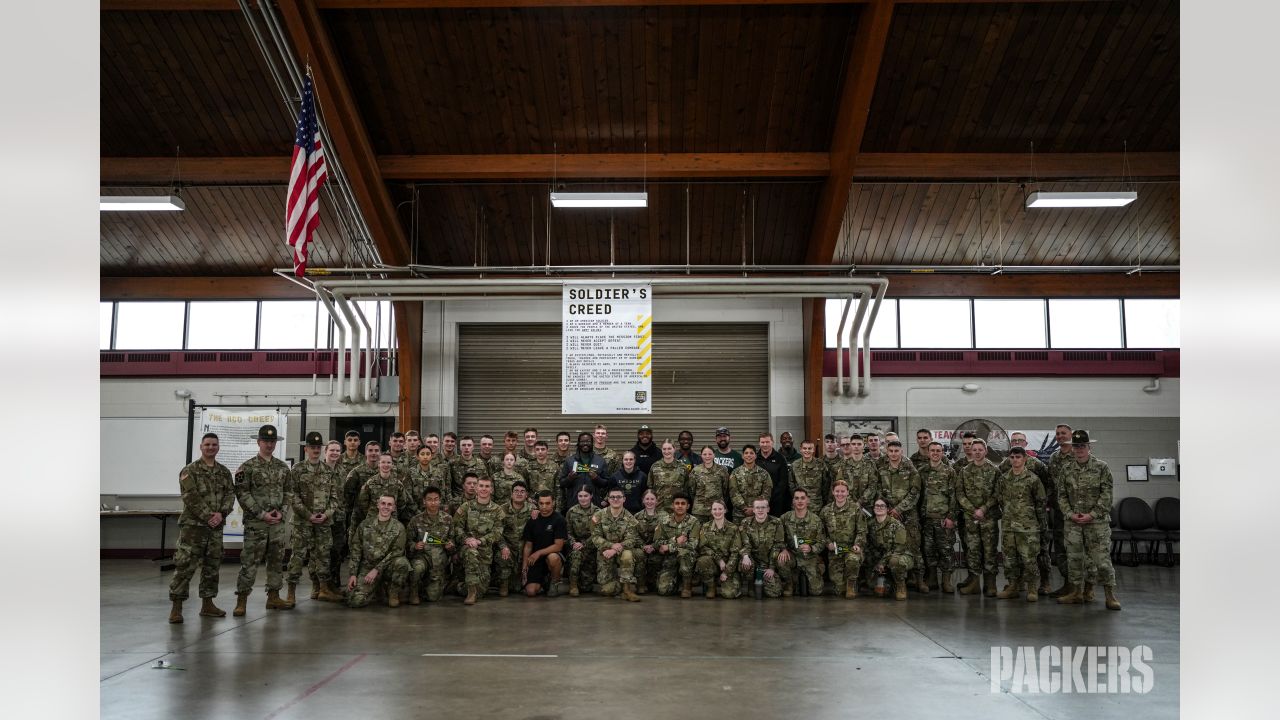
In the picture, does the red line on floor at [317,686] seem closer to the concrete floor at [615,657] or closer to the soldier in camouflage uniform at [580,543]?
the concrete floor at [615,657]

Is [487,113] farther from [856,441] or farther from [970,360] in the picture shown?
[970,360]

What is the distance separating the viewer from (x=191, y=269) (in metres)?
13.5

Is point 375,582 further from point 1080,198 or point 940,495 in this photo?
point 1080,198

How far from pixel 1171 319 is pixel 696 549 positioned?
9652 mm

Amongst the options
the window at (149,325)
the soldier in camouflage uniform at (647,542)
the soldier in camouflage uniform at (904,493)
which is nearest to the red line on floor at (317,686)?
the soldier in camouflage uniform at (647,542)

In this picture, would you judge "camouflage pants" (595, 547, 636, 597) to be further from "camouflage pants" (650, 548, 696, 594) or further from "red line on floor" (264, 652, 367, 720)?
"red line on floor" (264, 652, 367, 720)

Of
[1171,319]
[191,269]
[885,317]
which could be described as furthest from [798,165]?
[191,269]

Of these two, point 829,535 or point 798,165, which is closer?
point 829,535

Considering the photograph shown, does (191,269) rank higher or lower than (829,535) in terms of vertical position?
higher

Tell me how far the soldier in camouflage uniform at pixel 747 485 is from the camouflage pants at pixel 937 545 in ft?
5.95

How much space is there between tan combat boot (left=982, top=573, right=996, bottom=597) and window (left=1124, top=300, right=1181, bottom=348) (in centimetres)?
651

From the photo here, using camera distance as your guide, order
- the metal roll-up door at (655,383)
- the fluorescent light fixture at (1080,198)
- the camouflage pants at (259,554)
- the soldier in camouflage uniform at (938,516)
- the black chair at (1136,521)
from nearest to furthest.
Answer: the camouflage pants at (259,554), the soldier in camouflage uniform at (938,516), the fluorescent light fixture at (1080,198), the black chair at (1136,521), the metal roll-up door at (655,383)

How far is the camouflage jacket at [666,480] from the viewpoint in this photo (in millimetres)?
9797

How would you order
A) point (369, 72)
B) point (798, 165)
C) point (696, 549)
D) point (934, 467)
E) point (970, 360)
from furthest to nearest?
point (970, 360), point (798, 165), point (369, 72), point (934, 467), point (696, 549)
